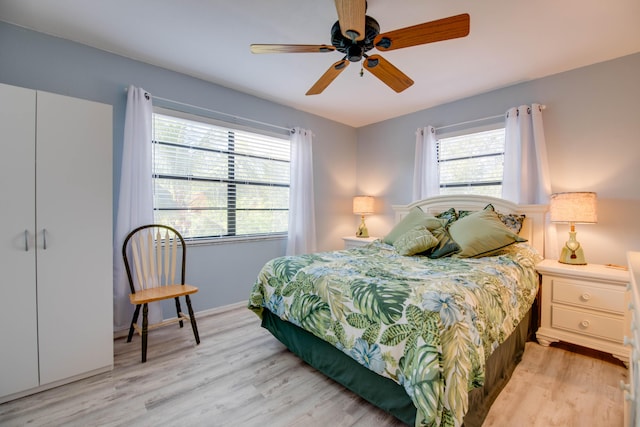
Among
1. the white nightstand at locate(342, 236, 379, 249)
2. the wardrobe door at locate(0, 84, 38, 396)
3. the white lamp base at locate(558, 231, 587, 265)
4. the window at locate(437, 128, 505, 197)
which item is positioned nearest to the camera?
the wardrobe door at locate(0, 84, 38, 396)

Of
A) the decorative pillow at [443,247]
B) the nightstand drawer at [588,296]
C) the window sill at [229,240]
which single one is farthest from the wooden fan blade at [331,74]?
the nightstand drawer at [588,296]

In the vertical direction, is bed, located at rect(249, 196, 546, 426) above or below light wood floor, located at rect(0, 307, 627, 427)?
above

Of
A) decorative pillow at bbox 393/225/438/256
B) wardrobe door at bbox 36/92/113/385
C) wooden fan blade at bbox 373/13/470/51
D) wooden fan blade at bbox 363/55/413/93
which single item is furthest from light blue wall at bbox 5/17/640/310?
wooden fan blade at bbox 373/13/470/51

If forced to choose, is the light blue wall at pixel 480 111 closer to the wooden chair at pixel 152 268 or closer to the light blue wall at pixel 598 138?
the light blue wall at pixel 598 138

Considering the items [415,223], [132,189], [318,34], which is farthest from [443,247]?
[132,189]

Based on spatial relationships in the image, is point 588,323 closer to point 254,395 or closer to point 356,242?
point 356,242

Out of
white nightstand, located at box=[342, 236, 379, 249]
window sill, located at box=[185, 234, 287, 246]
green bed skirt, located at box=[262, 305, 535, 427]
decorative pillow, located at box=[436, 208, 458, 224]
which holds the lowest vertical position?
green bed skirt, located at box=[262, 305, 535, 427]

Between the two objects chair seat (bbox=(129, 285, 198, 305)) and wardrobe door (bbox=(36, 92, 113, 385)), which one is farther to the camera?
chair seat (bbox=(129, 285, 198, 305))

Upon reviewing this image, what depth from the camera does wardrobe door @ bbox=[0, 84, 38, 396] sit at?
1632 millimetres

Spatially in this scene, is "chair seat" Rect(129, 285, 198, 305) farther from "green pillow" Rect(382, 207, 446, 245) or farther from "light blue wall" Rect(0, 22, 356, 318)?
"green pillow" Rect(382, 207, 446, 245)

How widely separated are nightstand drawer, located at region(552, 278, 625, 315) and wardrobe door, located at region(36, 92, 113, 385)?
11.4ft

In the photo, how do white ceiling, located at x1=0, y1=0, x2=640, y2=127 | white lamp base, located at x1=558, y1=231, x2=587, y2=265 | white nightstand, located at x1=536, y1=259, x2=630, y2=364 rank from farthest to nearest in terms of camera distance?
white lamp base, located at x1=558, y1=231, x2=587, y2=265
white nightstand, located at x1=536, y1=259, x2=630, y2=364
white ceiling, located at x1=0, y1=0, x2=640, y2=127

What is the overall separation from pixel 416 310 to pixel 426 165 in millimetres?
2681

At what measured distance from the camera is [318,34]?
2.18 m
